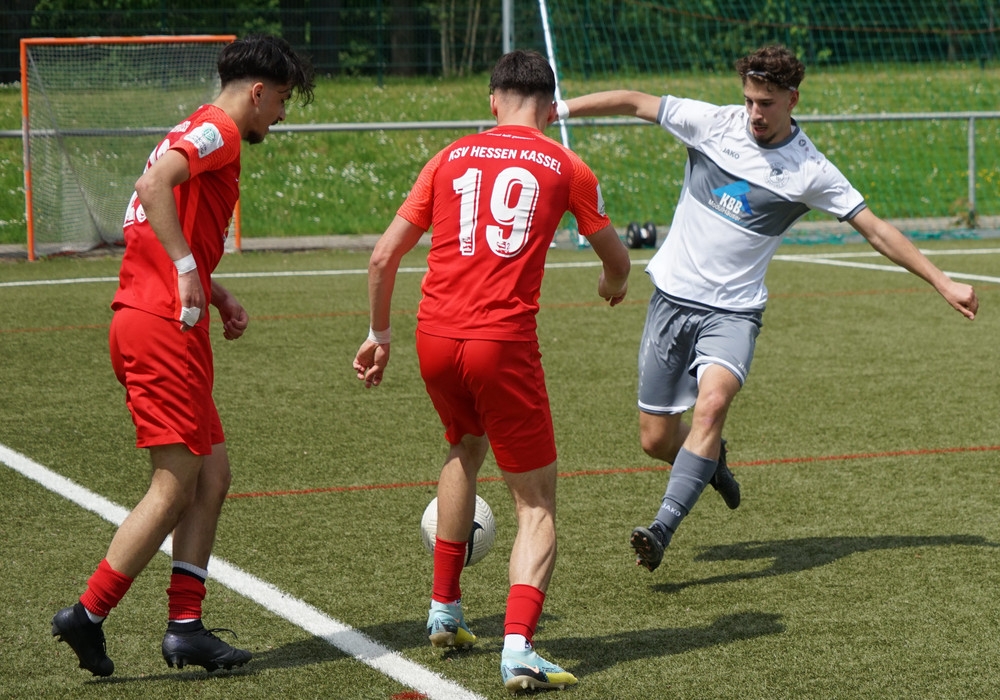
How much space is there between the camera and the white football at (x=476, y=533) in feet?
15.4

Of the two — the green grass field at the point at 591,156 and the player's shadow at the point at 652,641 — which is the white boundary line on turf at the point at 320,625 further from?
the green grass field at the point at 591,156

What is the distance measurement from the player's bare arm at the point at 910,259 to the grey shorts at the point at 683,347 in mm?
563

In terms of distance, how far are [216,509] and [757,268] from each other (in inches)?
99.6

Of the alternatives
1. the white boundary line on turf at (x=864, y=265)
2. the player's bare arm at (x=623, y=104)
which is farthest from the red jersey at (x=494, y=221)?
the white boundary line on turf at (x=864, y=265)

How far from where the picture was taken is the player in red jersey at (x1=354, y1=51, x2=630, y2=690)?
4.08m

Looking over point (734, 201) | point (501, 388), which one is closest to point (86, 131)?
point (734, 201)

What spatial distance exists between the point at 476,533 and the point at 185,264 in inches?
57.4

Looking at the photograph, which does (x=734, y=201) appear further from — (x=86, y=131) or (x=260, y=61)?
(x=86, y=131)

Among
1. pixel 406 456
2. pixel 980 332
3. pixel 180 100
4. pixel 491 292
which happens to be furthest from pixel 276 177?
pixel 491 292

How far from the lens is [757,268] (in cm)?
567

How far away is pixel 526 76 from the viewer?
13.7ft

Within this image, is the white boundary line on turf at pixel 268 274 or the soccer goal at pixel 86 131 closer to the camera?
the white boundary line on turf at pixel 268 274

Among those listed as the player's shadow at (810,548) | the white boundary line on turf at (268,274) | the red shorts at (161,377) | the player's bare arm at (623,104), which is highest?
the player's bare arm at (623,104)

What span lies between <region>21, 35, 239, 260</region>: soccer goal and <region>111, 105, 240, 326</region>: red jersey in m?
10.9
